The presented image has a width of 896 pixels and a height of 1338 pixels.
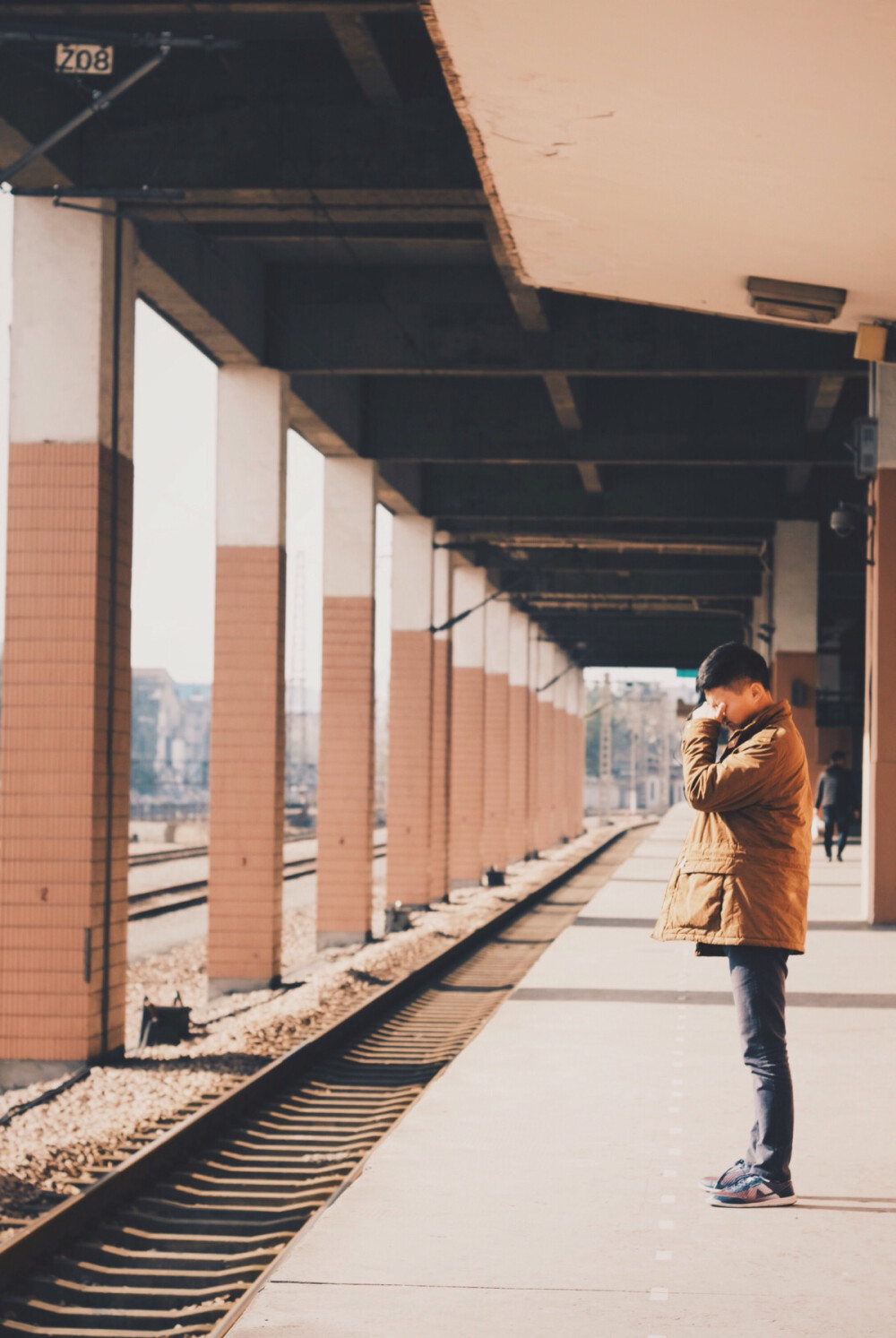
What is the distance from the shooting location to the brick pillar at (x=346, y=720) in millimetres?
21531

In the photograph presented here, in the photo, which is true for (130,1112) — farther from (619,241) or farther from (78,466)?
(619,241)

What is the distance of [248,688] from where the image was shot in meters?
A: 16.9

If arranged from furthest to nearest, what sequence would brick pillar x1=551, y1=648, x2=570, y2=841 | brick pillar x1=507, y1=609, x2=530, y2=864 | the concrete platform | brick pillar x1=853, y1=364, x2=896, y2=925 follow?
1. brick pillar x1=551, y1=648, x2=570, y2=841
2. brick pillar x1=507, y1=609, x2=530, y2=864
3. brick pillar x1=853, y1=364, x2=896, y2=925
4. the concrete platform

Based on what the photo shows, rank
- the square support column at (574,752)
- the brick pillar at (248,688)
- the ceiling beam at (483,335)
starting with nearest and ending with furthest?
the ceiling beam at (483,335)
the brick pillar at (248,688)
the square support column at (574,752)

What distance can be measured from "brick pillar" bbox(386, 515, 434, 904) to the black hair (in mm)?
20869

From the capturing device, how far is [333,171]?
38.8 ft

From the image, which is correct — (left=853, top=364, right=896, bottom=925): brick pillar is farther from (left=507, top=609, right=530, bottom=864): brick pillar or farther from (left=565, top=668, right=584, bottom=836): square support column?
(left=565, top=668, right=584, bottom=836): square support column

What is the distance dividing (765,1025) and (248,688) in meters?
12.3

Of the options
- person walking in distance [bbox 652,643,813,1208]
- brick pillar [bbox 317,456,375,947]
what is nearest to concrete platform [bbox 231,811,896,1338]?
person walking in distance [bbox 652,643,813,1208]

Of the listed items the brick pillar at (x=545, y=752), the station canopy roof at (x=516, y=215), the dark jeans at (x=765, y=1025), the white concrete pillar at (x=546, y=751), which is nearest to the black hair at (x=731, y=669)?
the dark jeans at (x=765, y=1025)

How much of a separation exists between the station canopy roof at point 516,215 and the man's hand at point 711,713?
7.04ft

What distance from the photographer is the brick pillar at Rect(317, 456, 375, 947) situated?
70.6 ft

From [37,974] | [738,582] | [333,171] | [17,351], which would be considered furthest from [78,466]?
[738,582]

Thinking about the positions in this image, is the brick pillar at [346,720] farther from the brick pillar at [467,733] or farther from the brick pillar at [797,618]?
the brick pillar at [467,733]
